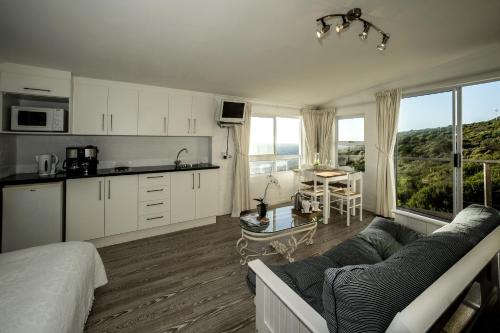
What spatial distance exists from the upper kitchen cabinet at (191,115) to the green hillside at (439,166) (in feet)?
11.8

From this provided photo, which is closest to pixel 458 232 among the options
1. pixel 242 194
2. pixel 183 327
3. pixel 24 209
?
pixel 183 327

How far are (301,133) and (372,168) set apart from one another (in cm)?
179

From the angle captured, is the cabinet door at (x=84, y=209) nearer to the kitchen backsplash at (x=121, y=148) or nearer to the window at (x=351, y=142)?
the kitchen backsplash at (x=121, y=148)

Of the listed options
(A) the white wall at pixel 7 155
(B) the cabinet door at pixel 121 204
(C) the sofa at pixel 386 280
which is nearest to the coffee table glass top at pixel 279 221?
(C) the sofa at pixel 386 280

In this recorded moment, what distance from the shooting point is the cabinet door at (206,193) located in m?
3.63

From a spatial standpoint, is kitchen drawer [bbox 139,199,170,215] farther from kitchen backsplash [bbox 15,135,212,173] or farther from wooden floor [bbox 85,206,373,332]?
kitchen backsplash [bbox 15,135,212,173]

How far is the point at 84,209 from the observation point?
2.77 m

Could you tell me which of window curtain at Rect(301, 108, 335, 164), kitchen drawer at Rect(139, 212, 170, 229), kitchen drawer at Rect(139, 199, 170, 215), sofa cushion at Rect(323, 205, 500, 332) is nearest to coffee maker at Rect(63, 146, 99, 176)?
kitchen drawer at Rect(139, 199, 170, 215)

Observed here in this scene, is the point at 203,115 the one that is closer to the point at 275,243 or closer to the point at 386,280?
the point at 275,243

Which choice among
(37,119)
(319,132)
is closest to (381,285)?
(37,119)

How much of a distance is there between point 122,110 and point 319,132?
13.9ft

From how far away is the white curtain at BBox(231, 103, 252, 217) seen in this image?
4203 millimetres

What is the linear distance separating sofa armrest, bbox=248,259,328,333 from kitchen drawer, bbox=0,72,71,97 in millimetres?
3185

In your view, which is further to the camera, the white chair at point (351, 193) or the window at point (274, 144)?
the window at point (274, 144)
